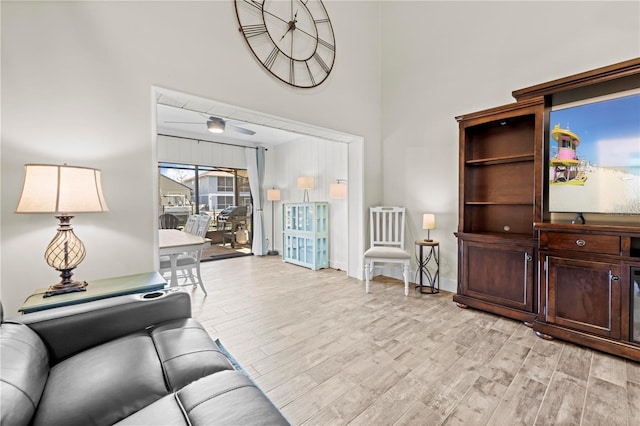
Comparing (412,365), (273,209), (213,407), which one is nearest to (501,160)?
(412,365)

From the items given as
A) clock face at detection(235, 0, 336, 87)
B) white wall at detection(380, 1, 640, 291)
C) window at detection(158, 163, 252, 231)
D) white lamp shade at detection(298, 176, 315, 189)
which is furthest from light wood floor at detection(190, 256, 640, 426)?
window at detection(158, 163, 252, 231)

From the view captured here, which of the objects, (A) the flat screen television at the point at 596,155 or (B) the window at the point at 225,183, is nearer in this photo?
(A) the flat screen television at the point at 596,155

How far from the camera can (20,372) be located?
98cm

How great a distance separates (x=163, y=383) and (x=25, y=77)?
7.19 feet

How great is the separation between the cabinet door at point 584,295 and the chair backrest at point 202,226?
13.0 ft

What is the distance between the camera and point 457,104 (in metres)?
3.53

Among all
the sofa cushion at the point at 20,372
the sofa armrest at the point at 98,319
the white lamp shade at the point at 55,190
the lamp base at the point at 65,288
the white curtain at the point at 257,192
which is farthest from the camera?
the white curtain at the point at 257,192

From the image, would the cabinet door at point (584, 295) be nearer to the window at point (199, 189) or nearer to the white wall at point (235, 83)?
the white wall at point (235, 83)

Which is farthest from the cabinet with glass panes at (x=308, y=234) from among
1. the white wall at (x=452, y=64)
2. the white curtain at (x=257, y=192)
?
the white wall at (x=452, y=64)

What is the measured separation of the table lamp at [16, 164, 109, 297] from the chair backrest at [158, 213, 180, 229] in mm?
4311

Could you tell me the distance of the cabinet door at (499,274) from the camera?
266 cm

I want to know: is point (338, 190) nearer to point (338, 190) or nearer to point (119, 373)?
point (338, 190)

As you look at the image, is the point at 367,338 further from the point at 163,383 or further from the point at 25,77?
the point at 25,77

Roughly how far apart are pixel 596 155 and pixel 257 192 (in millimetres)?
5706
